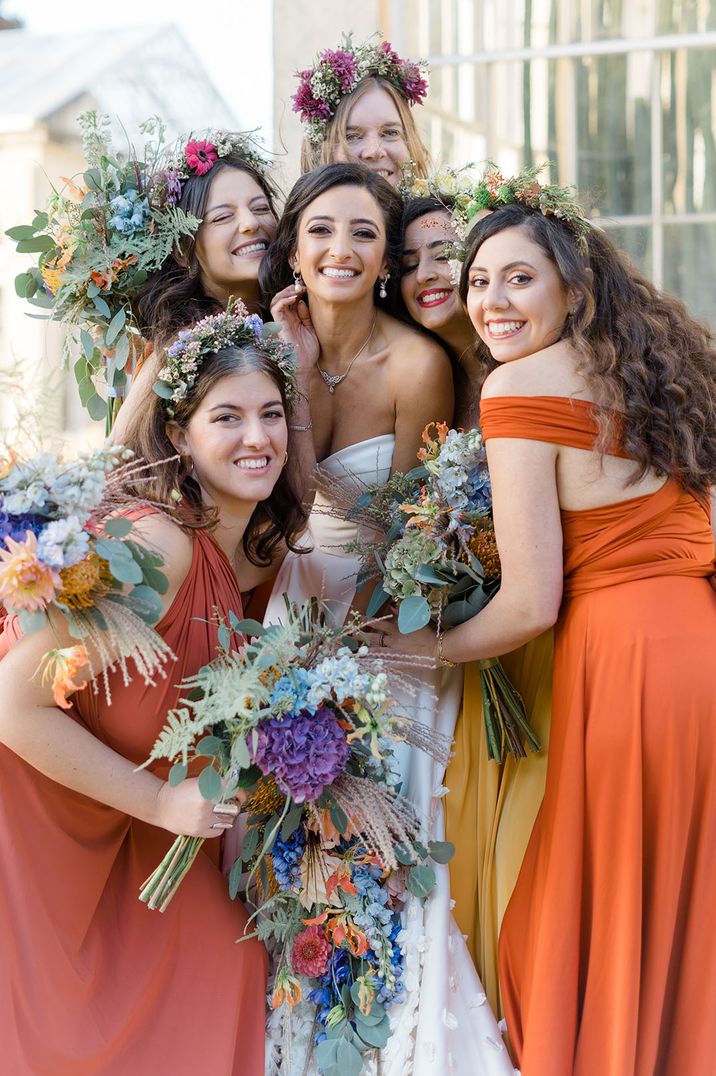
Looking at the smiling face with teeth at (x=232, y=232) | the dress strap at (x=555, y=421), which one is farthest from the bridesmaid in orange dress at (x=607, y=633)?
the smiling face with teeth at (x=232, y=232)

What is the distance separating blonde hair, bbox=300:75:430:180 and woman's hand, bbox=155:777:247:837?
2.49 m

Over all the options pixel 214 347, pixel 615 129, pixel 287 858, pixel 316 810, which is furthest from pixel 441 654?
pixel 615 129

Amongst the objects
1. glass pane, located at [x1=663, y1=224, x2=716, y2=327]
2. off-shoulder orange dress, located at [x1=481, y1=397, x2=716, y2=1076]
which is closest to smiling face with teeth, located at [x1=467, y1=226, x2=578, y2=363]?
off-shoulder orange dress, located at [x1=481, y1=397, x2=716, y2=1076]

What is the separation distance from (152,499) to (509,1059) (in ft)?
5.39

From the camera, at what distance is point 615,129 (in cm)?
635

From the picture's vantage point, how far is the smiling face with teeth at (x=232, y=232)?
13.0 ft

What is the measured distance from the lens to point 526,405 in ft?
9.68

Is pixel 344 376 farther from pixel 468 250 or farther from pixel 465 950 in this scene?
pixel 465 950

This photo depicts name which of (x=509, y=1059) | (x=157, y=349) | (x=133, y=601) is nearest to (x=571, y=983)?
(x=509, y=1059)

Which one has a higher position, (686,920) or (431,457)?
(431,457)

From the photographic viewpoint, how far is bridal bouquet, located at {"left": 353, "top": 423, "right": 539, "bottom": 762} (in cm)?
317

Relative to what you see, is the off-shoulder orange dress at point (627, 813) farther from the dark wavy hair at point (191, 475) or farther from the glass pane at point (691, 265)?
the glass pane at point (691, 265)

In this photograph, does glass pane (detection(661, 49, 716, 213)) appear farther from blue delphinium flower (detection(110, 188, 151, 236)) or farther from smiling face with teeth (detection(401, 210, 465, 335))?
blue delphinium flower (detection(110, 188, 151, 236))

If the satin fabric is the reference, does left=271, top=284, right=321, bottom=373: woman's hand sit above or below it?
above
